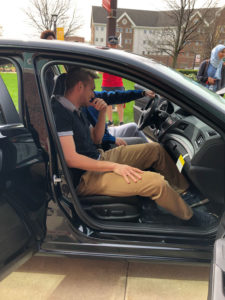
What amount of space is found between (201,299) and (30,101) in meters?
1.57

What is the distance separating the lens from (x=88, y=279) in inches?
66.9

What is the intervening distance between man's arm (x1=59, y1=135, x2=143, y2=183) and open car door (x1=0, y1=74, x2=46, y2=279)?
0.67ft

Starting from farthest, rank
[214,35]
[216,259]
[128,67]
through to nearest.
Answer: [214,35] → [128,67] → [216,259]

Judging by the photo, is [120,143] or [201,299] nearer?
[201,299]

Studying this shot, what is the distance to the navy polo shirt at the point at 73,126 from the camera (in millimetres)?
1565

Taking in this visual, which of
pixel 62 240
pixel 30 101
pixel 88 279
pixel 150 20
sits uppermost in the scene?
pixel 150 20

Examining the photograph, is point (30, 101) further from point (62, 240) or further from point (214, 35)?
point (214, 35)

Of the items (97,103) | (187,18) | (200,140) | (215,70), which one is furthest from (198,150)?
(187,18)

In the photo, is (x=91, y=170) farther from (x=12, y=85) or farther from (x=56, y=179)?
(x=12, y=85)

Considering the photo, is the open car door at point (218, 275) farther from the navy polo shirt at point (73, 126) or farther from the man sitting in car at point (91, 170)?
the navy polo shirt at point (73, 126)

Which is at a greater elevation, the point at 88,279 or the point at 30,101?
the point at 30,101

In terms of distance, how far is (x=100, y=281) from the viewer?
168 centimetres

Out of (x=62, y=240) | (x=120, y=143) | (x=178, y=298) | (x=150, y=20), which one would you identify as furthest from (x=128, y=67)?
(x=150, y=20)

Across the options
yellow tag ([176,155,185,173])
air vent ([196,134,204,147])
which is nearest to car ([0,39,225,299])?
air vent ([196,134,204,147])
